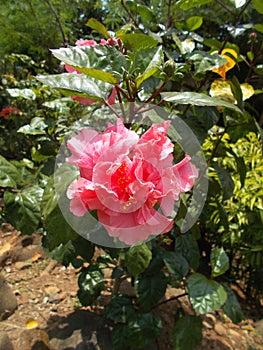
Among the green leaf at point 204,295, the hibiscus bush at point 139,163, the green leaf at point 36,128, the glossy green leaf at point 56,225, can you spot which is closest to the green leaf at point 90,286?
the hibiscus bush at point 139,163

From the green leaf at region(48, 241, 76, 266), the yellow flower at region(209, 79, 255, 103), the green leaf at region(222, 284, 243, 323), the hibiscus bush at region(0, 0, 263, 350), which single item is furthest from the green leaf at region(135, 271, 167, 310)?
the yellow flower at region(209, 79, 255, 103)

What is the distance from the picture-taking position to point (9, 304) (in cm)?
169

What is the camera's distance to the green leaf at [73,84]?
0.60 meters

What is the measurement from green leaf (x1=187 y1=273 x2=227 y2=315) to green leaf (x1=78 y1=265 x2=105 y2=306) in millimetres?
426

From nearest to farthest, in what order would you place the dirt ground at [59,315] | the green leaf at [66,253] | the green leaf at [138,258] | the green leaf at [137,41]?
the green leaf at [137,41]
the green leaf at [138,258]
the green leaf at [66,253]
the dirt ground at [59,315]

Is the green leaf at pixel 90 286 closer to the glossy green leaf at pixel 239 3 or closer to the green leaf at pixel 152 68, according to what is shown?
the green leaf at pixel 152 68

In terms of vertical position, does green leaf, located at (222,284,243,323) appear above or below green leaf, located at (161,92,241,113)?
below

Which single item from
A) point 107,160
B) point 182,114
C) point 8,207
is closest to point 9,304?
point 8,207

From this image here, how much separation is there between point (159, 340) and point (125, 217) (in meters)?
1.37

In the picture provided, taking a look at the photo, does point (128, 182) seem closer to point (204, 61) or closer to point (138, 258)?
point (138, 258)

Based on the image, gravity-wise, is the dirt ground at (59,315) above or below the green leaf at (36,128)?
below

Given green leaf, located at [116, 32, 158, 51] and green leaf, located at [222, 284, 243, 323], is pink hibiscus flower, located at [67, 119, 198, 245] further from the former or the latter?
green leaf, located at [222, 284, 243, 323]

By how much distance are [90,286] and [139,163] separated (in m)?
1.11

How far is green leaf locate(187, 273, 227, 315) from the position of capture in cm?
119
